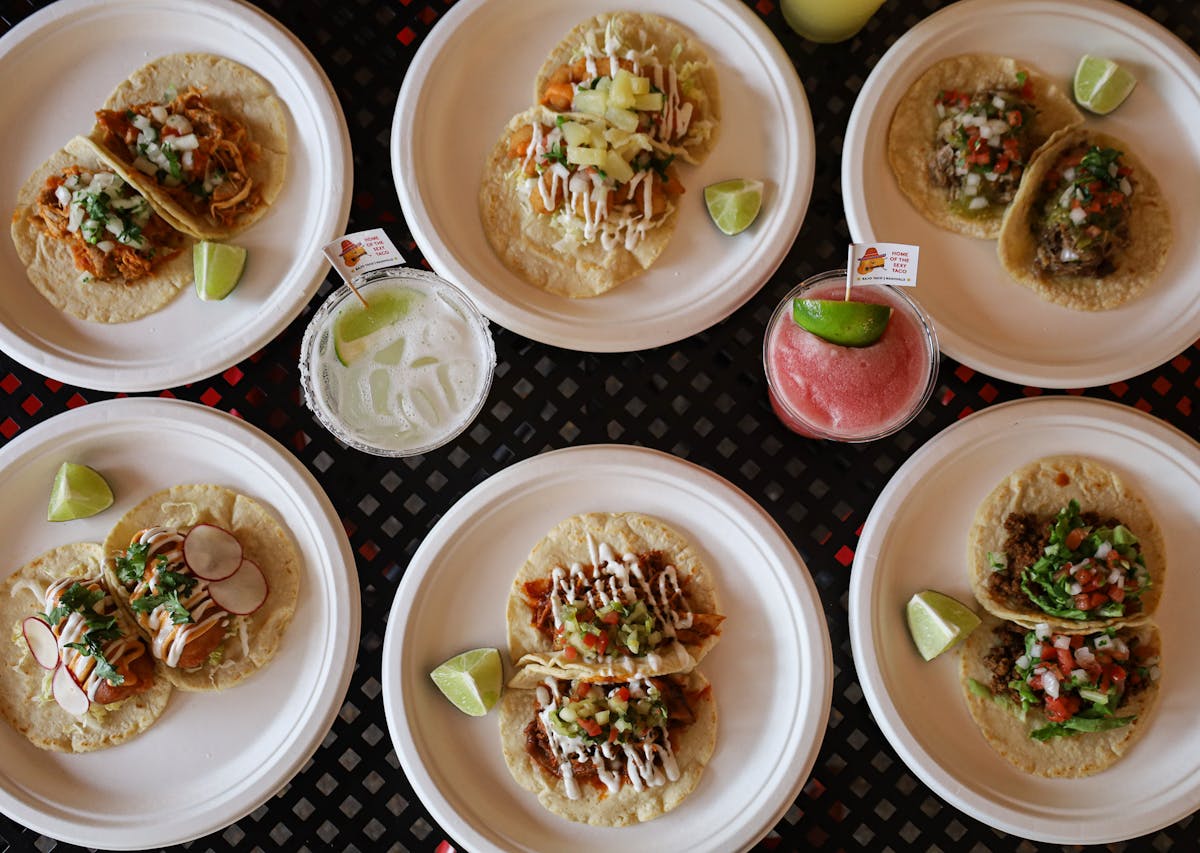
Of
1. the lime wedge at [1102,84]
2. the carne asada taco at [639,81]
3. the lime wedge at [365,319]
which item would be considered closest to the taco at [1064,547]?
the lime wedge at [1102,84]

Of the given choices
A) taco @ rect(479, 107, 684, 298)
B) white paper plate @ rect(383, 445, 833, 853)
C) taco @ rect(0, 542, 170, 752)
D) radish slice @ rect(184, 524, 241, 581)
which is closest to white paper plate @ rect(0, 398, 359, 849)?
taco @ rect(0, 542, 170, 752)

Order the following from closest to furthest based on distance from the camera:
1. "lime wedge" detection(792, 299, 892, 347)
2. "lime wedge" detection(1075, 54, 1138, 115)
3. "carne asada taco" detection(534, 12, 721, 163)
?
1. "lime wedge" detection(792, 299, 892, 347)
2. "carne asada taco" detection(534, 12, 721, 163)
3. "lime wedge" detection(1075, 54, 1138, 115)

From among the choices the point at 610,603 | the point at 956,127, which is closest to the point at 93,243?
the point at 610,603

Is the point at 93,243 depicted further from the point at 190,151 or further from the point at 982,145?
the point at 982,145

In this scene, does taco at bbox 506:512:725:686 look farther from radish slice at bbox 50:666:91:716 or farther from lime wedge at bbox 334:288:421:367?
radish slice at bbox 50:666:91:716

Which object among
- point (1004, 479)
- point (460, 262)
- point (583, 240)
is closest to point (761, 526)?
point (1004, 479)

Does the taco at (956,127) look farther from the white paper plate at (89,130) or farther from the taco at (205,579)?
the taco at (205,579)
